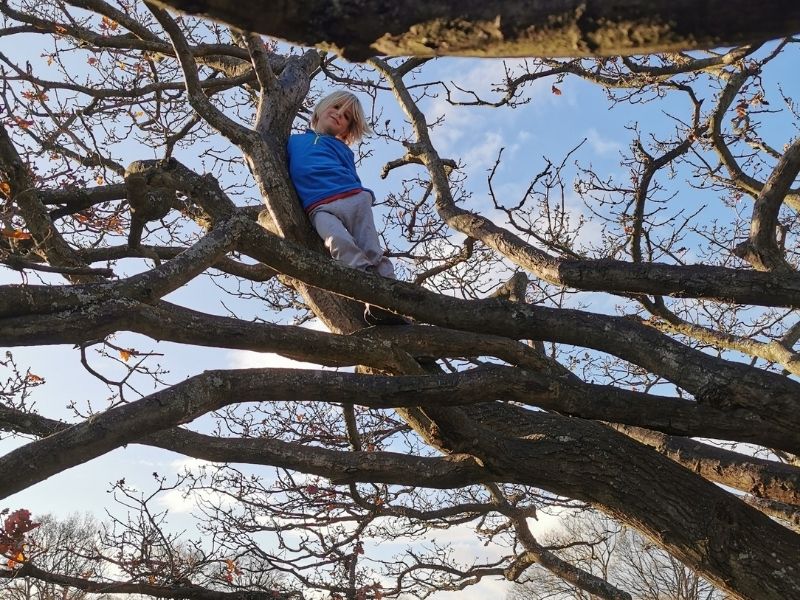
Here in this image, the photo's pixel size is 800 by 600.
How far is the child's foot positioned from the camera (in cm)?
342

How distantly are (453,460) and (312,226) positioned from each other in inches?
60.5

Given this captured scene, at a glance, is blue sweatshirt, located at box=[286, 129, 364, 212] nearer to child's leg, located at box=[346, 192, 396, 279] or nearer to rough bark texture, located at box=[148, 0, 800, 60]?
child's leg, located at box=[346, 192, 396, 279]

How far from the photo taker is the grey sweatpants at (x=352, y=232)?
3596mm

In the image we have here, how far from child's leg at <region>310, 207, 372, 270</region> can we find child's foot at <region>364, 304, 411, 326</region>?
27 centimetres

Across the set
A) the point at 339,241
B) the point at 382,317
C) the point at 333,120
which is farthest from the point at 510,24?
the point at 333,120

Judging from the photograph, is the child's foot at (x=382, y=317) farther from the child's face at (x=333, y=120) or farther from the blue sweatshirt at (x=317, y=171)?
the child's face at (x=333, y=120)

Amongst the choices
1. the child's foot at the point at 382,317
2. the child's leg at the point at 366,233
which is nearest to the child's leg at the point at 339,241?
the child's leg at the point at 366,233

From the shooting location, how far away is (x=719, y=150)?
4.89m

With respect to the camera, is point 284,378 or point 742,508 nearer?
point 284,378

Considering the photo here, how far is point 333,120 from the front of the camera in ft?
14.1

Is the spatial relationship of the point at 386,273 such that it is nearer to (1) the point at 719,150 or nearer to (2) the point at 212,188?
(2) the point at 212,188

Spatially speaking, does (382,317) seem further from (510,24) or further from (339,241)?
(510,24)

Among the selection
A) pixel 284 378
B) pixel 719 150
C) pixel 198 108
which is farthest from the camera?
pixel 719 150

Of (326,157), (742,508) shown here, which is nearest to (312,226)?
(326,157)
